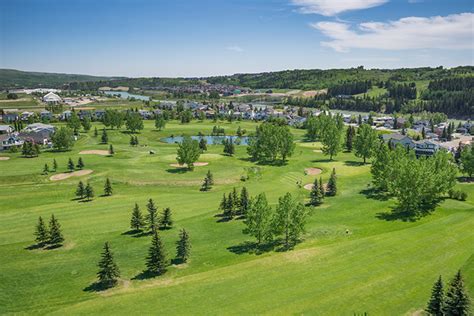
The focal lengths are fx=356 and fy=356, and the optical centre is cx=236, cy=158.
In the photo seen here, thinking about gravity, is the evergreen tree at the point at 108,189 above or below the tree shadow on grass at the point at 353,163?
below

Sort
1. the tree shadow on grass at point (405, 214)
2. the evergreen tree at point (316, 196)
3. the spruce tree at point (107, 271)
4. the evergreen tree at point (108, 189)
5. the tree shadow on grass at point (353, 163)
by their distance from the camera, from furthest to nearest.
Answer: the tree shadow on grass at point (353, 163), the evergreen tree at point (108, 189), the evergreen tree at point (316, 196), the tree shadow on grass at point (405, 214), the spruce tree at point (107, 271)

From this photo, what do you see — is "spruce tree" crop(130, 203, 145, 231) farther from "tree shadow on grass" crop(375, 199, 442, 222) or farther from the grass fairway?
"tree shadow on grass" crop(375, 199, 442, 222)

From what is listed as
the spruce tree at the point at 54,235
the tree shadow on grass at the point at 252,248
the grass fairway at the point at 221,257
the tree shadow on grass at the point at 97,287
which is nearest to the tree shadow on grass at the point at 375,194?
the grass fairway at the point at 221,257

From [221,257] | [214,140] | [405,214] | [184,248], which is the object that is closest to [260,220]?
[221,257]

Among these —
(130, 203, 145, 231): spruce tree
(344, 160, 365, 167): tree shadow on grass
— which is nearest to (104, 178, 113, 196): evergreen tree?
(130, 203, 145, 231): spruce tree

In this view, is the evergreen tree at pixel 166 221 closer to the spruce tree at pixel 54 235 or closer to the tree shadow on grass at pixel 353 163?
the spruce tree at pixel 54 235

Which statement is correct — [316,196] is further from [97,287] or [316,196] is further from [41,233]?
[41,233]

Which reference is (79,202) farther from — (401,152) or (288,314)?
(401,152)
